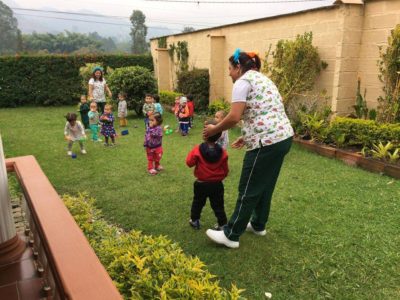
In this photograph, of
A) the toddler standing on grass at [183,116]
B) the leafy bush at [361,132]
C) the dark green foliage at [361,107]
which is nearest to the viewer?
the leafy bush at [361,132]

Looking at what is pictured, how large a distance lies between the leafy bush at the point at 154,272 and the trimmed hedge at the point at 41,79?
565 inches

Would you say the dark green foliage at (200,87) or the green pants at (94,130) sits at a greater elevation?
the dark green foliage at (200,87)

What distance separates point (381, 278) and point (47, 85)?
1544cm

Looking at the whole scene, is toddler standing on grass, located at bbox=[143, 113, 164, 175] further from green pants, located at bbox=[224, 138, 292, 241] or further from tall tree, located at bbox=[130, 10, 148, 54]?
tall tree, located at bbox=[130, 10, 148, 54]

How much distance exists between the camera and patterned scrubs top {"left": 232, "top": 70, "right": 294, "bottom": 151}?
9.85ft

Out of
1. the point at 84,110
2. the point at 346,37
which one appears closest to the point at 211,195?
the point at 346,37

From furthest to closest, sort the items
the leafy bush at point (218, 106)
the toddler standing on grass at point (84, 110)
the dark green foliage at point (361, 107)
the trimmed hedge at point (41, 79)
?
the trimmed hedge at point (41, 79) < the leafy bush at point (218, 106) < the toddler standing on grass at point (84, 110) < the dark green foliage at point (361, 107)

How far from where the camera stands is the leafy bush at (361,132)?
6.01 meters

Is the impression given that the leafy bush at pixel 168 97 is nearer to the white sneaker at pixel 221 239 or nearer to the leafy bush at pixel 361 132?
the leafy bush at pixel 361 132

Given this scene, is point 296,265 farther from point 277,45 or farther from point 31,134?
point 31,134

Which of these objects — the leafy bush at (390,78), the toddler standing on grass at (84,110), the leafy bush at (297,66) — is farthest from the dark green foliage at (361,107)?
the toddler standing on grass at (84,110)

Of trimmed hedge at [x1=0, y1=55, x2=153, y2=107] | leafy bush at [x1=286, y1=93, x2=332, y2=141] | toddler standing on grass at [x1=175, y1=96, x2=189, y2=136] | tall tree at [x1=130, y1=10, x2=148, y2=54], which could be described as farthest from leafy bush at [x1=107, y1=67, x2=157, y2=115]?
tall tree at [x1=130, y1=10, x2=148, y2=54]

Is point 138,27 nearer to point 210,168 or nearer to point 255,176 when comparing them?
point 210,168

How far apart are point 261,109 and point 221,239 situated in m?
1.33
